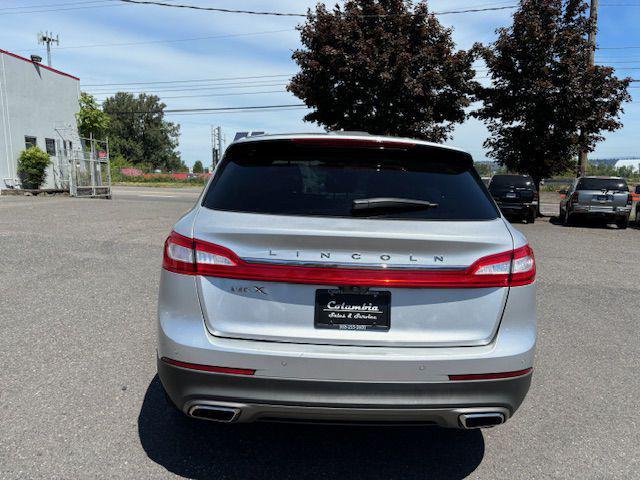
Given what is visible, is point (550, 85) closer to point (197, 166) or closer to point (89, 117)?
point (89, 117)

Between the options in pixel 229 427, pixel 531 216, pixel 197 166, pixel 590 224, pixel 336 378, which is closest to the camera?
pixel 336 378

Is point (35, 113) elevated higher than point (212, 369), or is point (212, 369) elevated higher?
point (35, 113)

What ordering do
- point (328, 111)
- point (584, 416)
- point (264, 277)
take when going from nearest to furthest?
1. point (264, 277)
2. point (584, 416)
3. point (328, 111)

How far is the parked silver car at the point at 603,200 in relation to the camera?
15562mm

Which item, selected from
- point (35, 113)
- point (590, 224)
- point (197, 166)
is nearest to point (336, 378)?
point (590, 224)

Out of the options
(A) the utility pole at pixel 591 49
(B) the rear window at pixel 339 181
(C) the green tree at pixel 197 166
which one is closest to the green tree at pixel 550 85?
(A) the utility pole at pixel 591 49

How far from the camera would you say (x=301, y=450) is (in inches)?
110

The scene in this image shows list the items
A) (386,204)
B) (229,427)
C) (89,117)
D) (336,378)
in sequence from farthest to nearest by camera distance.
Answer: (89,117), (229,427), (386,204), (336,378)

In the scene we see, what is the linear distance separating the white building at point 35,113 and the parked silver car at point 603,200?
21.8 m

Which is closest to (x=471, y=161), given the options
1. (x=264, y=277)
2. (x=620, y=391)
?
(x=264, y=277)

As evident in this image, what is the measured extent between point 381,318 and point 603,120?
2103 centimetres

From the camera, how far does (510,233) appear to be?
2439 mm

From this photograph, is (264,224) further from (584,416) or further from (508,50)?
(508,50)

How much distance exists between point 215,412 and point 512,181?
1713 cm
